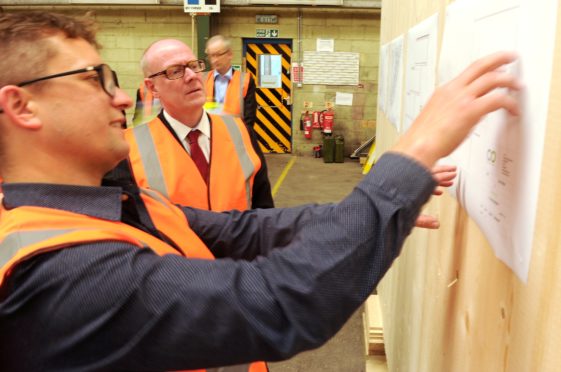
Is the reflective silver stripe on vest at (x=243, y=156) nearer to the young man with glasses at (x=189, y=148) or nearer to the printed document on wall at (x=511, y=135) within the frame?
the young man with glasses at (x=189, y=148)

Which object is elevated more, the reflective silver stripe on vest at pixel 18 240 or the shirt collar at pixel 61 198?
the shirt collar at pixel 61 198

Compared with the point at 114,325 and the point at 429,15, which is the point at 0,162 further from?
the point at 429,15

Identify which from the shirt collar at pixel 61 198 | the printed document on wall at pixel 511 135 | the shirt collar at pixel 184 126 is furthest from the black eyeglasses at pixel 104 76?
the shirt collar at pixel 184 126

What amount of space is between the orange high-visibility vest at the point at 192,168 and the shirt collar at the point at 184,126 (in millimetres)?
36

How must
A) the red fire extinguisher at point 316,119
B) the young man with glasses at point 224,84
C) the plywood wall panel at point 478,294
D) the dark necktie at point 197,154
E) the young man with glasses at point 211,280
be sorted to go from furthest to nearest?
1. the red fire extinguisher at point 316,119
2. the young man with glasses at point 224,84
3. the dark necktie at point 197,154
4. the young man with glasses at point 211,280
5. the plywood wall panel at point 478,294

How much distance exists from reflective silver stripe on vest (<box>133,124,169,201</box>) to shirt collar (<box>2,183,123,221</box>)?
106 cm

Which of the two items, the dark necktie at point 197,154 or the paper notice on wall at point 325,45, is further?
the paper notice on wall at point 325,45

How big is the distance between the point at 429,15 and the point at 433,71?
9.3 inches

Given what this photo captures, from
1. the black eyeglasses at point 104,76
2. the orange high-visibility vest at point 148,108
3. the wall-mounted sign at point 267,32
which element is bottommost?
the orange high-visibility vest at point 148,108

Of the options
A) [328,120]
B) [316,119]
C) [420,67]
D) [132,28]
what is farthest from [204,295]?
[132,28]

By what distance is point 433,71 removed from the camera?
1406 mm

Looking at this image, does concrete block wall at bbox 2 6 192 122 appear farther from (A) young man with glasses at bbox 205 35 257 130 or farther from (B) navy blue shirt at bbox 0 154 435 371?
(B) navy blue shirt at bbox 0 154 435 371

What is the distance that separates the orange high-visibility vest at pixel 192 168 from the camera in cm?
217

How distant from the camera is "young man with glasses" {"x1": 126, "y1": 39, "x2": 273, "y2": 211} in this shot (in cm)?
219
